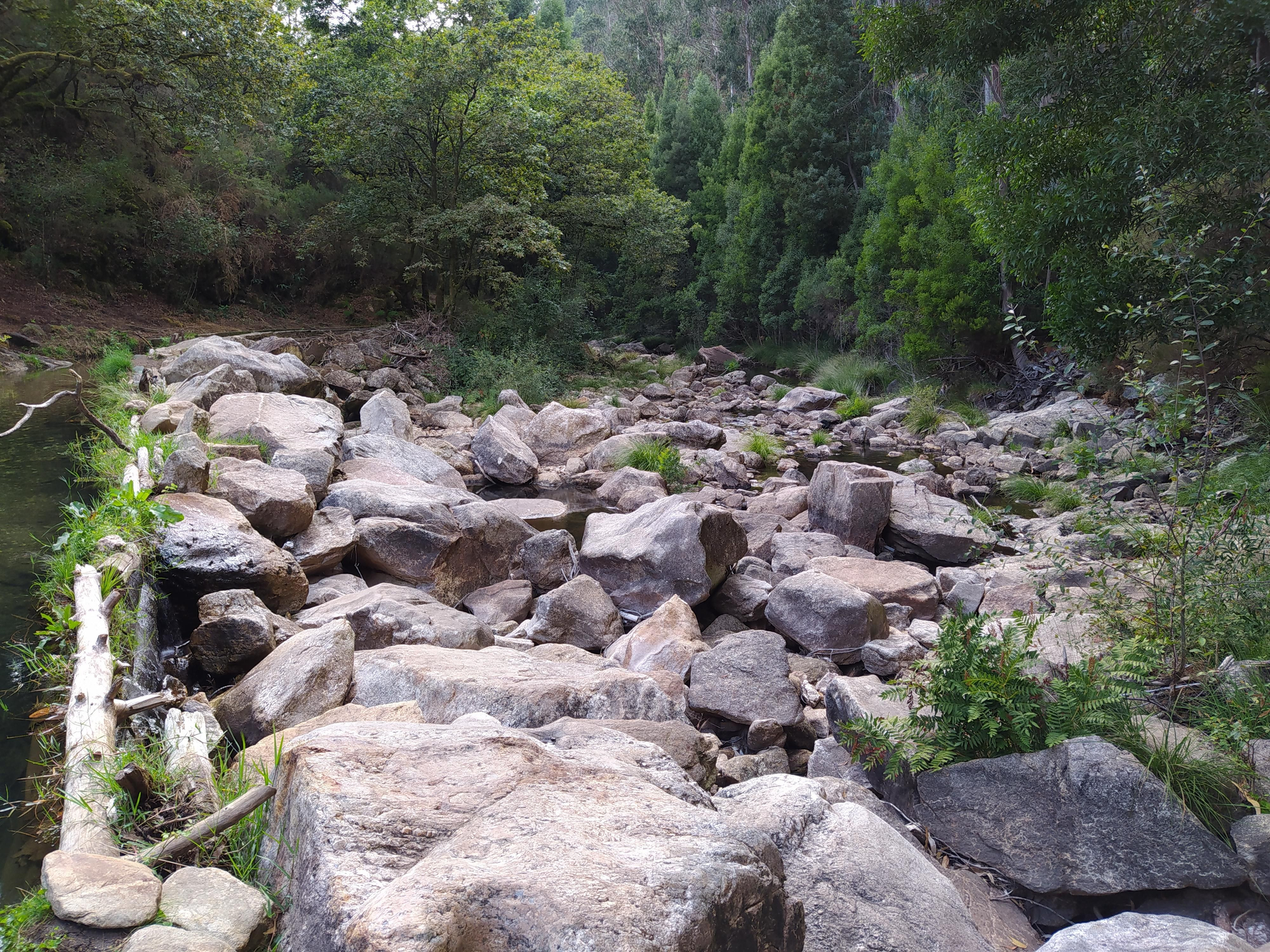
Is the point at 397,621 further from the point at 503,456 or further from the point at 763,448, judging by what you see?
the point at 763,448

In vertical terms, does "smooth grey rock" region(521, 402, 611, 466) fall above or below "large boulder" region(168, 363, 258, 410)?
below

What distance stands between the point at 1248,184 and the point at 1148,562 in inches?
177

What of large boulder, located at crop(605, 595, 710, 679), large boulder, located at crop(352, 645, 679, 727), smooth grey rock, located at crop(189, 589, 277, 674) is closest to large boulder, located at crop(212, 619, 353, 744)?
large boulder, located at crop(352, 645, 679, 727)

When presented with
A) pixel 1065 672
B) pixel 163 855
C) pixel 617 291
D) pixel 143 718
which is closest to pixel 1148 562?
pixel 1065 672

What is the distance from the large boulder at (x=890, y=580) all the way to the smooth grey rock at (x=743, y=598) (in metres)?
0.43

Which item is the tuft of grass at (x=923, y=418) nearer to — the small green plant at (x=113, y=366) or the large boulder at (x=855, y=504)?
the large boulder at (x=855, y=504)

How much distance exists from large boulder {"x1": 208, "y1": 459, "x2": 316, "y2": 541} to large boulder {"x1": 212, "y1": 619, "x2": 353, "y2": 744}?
8.14ft

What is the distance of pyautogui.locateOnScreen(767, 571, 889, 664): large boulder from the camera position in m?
5.26

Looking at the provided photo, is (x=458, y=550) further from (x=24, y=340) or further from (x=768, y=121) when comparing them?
(x=768, y=121)

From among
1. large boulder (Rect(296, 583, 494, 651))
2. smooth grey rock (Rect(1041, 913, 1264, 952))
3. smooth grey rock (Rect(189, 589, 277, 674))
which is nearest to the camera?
smooth grey rock (Rect(1041, 913, 1264, 952))

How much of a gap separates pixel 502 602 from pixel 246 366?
7.20 metres

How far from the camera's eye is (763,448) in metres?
12.4

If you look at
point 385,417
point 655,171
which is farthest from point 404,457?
point 655,171

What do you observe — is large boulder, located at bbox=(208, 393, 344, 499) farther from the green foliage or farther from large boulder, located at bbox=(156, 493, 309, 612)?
the green foliage
